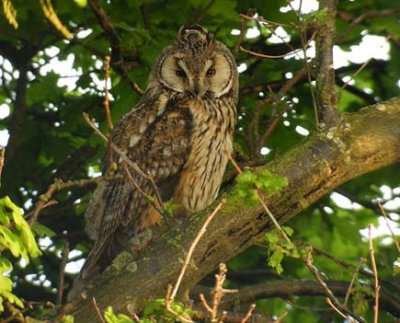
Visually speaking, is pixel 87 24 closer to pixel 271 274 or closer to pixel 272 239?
pixel 271 274

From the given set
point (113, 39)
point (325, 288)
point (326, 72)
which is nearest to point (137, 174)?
point (113, 39)

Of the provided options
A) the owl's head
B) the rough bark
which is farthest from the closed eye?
the rough bark

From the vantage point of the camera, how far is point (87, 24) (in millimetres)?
6234

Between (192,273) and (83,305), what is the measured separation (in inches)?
17.5

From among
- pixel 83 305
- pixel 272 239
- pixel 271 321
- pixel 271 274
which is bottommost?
pixel 271 274

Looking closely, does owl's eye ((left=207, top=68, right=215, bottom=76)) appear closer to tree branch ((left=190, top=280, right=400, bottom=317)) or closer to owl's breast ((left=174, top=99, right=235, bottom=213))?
owl's breast ((left=174, top=99, right=235, bottom=213))

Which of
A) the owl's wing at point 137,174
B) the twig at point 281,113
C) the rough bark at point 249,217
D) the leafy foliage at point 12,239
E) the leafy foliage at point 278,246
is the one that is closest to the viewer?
the leafy foliage at point 12,239

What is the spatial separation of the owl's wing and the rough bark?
1.75 m

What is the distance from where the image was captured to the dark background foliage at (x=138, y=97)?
6.11m

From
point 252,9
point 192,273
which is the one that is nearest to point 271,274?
point 252,9

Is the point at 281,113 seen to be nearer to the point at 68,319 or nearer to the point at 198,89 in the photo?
the point at 198,89

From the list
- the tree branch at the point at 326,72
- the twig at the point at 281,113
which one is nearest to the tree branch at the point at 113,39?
the twig at the point at 281,113

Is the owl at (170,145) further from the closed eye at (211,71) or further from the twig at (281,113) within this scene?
the twig at (281,113)

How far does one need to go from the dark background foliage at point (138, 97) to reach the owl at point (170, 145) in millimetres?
139
